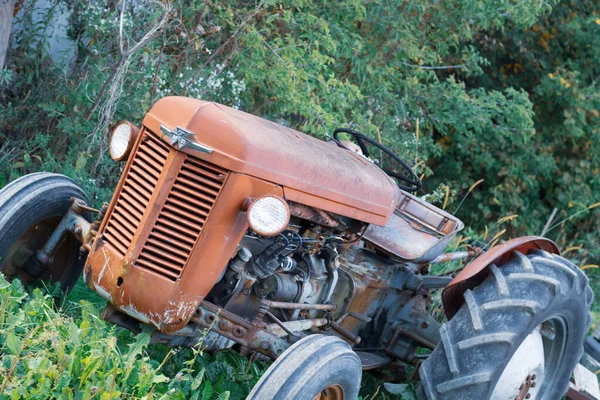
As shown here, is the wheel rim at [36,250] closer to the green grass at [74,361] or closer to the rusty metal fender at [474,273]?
the green grass at [74,361]

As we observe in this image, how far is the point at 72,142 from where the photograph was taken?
659cm

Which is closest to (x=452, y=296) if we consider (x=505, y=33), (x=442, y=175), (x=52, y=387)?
(x=52, y=387)

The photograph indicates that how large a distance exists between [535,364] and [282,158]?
6.91ft

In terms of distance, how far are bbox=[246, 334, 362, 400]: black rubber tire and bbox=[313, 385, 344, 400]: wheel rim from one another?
0.02 m

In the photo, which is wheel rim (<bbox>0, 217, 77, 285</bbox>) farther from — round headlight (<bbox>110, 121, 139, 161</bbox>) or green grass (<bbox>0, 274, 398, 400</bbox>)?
round headlight (<bbox>110, 121, 139, 161</bbox>)

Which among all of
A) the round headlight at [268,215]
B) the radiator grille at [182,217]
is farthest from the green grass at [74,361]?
the round headlight at [268,215]

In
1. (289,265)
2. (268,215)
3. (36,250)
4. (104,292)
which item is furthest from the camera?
(36,250)

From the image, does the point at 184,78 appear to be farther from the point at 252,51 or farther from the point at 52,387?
the point at 52,387

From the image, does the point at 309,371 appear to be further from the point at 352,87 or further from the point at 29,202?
the point at 352,87

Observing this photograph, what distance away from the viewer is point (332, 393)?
405 cm

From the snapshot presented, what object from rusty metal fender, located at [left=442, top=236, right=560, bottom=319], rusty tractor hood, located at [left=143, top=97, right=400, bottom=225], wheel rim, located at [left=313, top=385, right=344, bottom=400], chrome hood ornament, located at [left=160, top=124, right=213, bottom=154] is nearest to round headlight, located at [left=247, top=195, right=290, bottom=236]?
rusty tractor hood, located at [left=143, top=97, right=400, bottom=225]

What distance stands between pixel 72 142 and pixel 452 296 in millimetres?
3297

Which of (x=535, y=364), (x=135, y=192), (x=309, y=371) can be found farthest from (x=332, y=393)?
(x=535, y=364)

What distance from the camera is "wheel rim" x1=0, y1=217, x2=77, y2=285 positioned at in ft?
14.8
